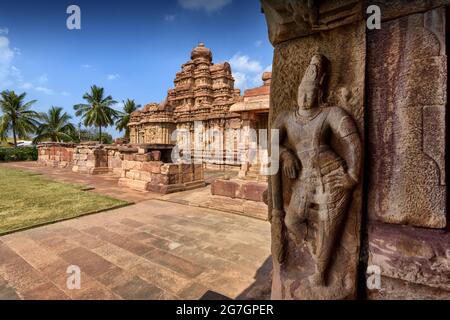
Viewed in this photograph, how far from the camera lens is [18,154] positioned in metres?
23.3

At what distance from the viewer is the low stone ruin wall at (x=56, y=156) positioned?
15.4 meters

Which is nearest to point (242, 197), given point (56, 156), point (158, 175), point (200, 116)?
point (158, 175)

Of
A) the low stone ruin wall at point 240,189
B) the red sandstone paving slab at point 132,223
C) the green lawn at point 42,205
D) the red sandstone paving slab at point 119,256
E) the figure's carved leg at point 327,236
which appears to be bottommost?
the red sandstone paving slab at point 119,256

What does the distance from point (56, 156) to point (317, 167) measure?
Result: 64.0ft

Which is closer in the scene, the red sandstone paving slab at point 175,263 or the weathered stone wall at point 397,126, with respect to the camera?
the weathered stone wall at point 397,126

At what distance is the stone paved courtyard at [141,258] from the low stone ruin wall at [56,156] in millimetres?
13369

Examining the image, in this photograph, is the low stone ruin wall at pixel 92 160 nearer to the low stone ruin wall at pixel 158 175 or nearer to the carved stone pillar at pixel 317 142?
the low stone ruin wall at pixel 158 175

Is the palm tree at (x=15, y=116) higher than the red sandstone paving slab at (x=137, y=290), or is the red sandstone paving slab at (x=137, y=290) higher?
the palm tree at (x=15, y=116)

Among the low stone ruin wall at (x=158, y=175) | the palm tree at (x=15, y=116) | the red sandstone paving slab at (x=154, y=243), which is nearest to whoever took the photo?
the red sandstone paving slab at (x=154, y=243)

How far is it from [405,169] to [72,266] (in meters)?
3.51

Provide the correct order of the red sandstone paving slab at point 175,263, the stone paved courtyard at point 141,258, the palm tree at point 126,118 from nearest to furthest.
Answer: the stone paved courtyard at point 141,258, the red sandstone paving slab at point 175,263, the palm tree at point 126,118

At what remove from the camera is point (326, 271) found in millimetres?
1558

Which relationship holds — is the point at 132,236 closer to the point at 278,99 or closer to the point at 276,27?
the point at 278,99

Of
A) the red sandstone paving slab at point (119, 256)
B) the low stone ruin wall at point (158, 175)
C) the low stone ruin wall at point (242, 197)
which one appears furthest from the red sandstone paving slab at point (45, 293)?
the low stone ruin wall at point (158, 175)
